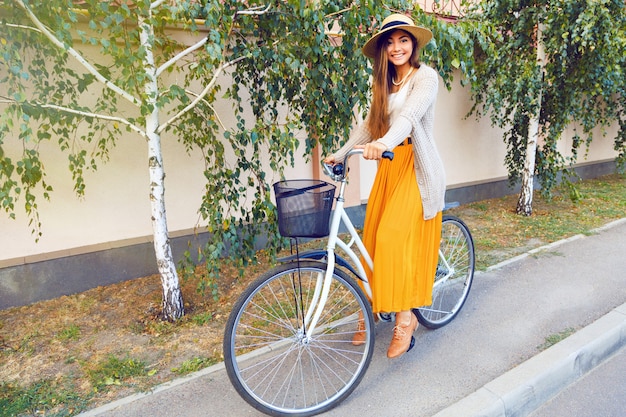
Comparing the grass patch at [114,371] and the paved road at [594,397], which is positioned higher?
the grass patch at [114,371]

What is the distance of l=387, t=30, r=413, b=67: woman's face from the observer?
2422 mm

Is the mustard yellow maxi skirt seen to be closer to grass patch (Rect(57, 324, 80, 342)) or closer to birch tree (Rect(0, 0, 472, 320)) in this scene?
birch tree (Rect(0, 0, 472, 320))

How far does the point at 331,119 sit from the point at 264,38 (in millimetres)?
766

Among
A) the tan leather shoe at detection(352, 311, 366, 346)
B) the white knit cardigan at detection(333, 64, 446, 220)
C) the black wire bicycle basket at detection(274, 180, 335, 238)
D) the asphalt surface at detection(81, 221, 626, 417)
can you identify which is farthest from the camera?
the tan leather shoe at detection(352, 311, 366, 346)

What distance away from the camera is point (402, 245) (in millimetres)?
2445

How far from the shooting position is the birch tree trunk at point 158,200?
282 centimetres

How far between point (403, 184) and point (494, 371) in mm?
1286

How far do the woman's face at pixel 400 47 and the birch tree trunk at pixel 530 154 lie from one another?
13.0 feet

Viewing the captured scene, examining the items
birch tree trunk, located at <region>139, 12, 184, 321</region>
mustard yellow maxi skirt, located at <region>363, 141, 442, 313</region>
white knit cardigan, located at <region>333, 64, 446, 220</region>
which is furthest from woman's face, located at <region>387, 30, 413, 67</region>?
birch tree trunk, located at <region>139, 12, 184, 321</region>

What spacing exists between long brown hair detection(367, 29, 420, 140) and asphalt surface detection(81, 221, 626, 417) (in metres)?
1.53

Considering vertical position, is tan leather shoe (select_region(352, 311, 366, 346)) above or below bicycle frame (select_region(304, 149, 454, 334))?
below

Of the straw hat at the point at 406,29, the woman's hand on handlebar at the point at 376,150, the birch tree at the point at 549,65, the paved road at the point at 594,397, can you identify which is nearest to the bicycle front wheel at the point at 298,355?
the woman's hand on handlebar at the point at 376,150

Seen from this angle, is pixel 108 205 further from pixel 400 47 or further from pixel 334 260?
pixel 400 47

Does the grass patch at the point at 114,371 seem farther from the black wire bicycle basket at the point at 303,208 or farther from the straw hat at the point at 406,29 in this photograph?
the straw hat at the point at 406,29
